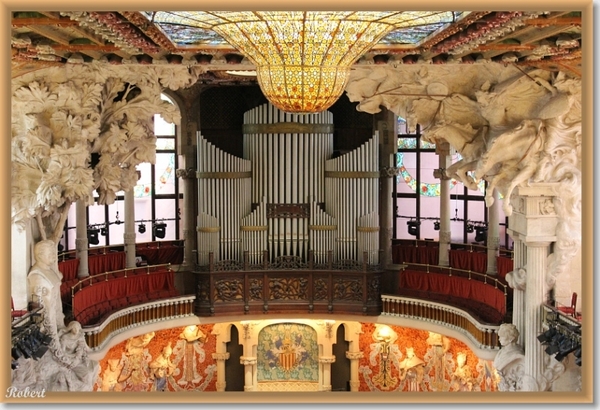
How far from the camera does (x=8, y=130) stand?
1136 cm

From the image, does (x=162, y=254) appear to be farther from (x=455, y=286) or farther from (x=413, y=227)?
(x=455, y=286)

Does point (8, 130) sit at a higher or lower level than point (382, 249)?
higher

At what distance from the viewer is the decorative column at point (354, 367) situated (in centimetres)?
2489

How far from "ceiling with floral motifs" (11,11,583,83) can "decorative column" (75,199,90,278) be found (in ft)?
19.3

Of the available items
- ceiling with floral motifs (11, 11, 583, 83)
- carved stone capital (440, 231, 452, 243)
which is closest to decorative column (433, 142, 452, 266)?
carved stone capital (440, 231, 452, 243)

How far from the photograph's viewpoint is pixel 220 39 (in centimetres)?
1549

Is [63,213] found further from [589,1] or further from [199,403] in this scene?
[589,1]

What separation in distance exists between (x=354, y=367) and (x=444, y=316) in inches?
139

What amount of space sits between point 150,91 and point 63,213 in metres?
2.30

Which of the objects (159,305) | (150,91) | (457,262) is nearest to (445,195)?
(457,262)

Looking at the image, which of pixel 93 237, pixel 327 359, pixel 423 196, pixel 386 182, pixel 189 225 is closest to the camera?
pixel 93 237

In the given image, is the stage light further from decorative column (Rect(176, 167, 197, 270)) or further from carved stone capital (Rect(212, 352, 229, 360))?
carved stone capital (Rect(212, 352, 229, 360))

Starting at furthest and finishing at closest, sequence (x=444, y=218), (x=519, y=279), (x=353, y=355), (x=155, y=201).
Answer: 1. (x=155, y=201)
2. (x=353, y=355)
3. (x=444, y=218)
4. (x=519, y=279)

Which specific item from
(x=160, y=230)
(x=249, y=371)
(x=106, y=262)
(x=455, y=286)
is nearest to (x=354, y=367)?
(x=249, y=371)
